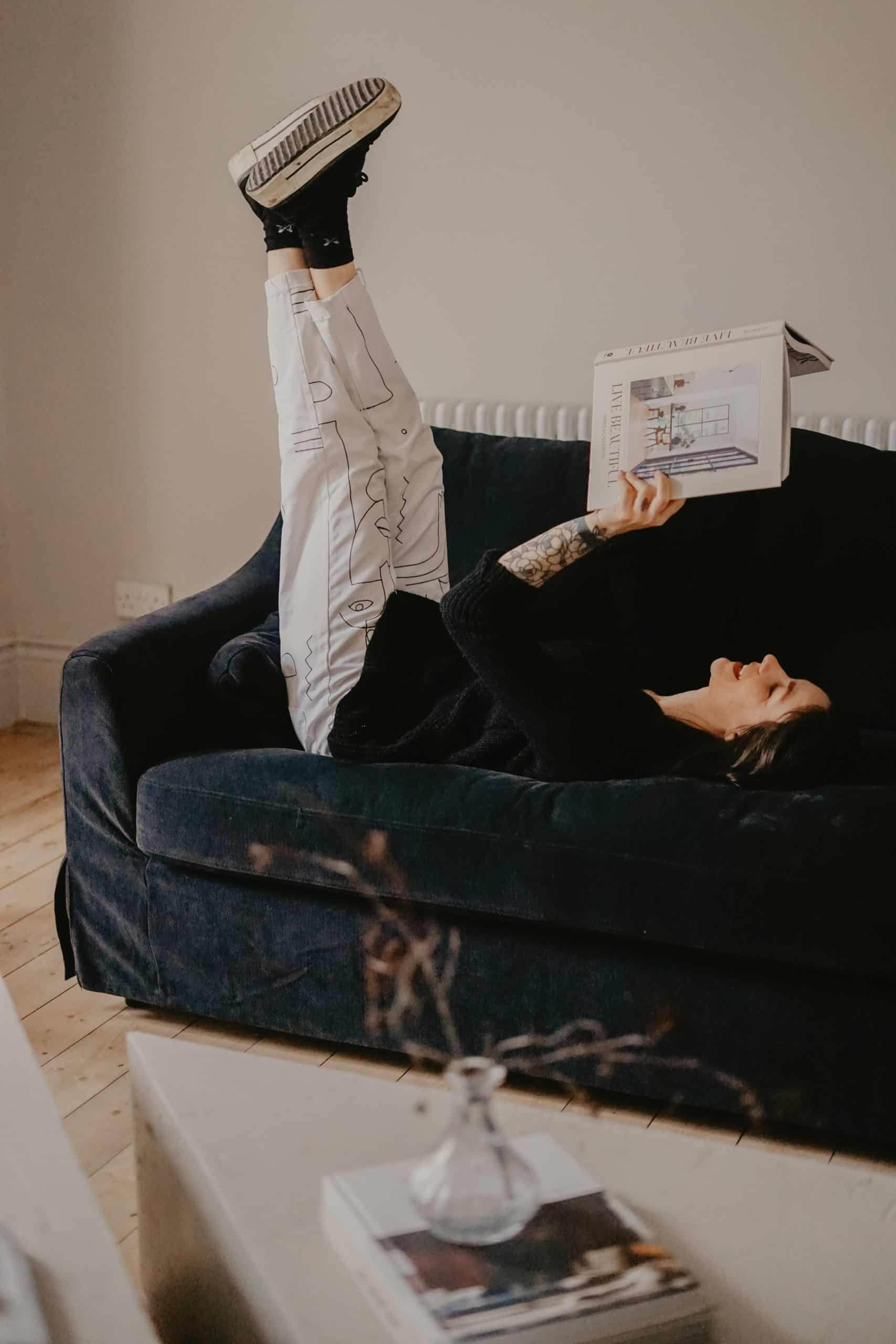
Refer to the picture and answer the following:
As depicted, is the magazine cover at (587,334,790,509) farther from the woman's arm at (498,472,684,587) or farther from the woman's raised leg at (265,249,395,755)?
the woman's raised leg at (265,249,395,755)

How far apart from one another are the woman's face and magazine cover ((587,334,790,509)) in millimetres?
278

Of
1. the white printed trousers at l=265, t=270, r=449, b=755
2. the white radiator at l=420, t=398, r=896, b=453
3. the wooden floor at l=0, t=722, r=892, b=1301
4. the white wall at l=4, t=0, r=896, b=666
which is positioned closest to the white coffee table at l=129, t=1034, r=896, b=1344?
the wooden floor at l=0, t=722, r=892, b=1301

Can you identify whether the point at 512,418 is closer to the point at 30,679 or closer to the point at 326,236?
the point at 326,236

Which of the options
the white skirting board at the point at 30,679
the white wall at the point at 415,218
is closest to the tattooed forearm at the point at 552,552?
the white wall at the point at 415,218

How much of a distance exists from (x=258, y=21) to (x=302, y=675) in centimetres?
172

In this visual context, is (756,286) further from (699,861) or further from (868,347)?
(699,861)

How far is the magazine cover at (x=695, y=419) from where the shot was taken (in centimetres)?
189

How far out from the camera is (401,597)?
2191mm

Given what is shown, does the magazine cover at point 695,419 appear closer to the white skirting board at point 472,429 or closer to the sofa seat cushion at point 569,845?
the sofa seat cushion at point 569,845

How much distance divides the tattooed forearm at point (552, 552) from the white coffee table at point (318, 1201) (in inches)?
34.6

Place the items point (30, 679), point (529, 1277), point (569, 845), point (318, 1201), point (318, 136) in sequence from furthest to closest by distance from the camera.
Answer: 1. point (30, 679)
2. point (318, 136)
3. point (569, 845)
4. point (318, 1201)
5. point (529, 1277)

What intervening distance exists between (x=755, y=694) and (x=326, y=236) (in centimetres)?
95

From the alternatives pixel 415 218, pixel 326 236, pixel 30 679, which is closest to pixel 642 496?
pixel 326 236

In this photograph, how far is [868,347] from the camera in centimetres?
272
